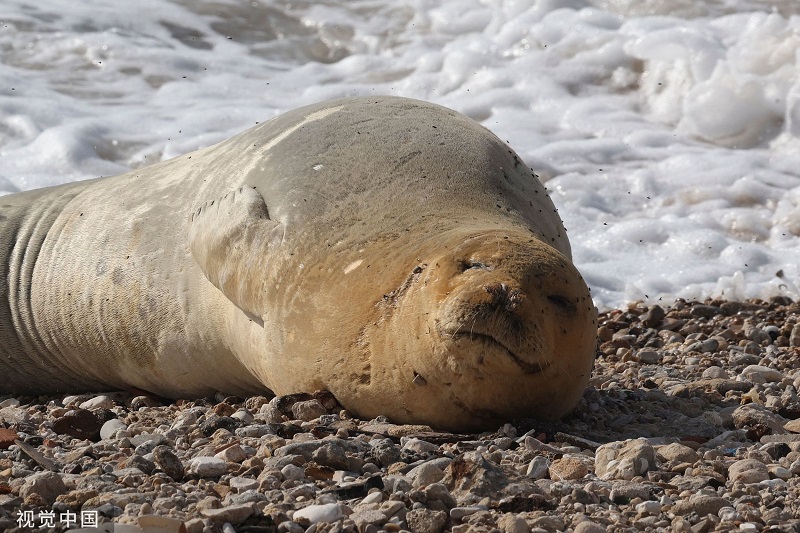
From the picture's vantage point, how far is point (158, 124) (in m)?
8.55

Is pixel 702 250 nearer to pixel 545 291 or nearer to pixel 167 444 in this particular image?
pixel 545 291

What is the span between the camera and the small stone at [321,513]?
7.29 feet

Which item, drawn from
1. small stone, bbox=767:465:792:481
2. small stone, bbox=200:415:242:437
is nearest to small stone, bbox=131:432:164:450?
small stone, bbox=200:415:242:437

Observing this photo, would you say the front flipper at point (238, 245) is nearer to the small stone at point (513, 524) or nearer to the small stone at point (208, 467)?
the small stone at point (208, 467)

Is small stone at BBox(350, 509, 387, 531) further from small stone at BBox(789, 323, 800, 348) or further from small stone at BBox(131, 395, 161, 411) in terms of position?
small stone at BBox(789, 323, 800, 348)

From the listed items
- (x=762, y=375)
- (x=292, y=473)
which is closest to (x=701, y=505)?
(x=292, y=473)

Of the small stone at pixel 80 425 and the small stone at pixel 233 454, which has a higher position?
the small stone at pixel 233 454

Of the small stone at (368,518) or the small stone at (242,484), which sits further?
the small stone at (242,484)

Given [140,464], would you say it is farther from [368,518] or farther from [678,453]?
Result: [678,453]

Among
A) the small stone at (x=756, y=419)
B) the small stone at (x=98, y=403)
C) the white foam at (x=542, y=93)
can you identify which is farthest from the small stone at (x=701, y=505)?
the white foam at (x=542, y=93)

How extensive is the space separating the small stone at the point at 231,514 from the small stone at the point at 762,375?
88.3 inches

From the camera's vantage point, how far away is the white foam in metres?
6.67

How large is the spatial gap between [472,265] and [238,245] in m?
0.90

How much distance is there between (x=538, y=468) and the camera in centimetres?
263
